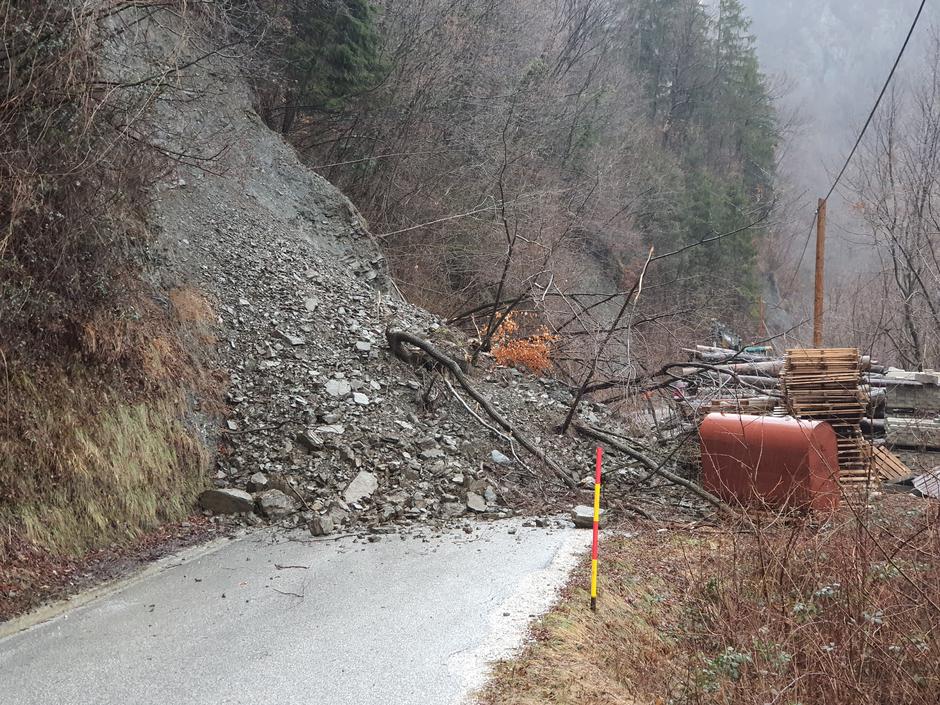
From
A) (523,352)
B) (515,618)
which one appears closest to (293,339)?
(523,352)

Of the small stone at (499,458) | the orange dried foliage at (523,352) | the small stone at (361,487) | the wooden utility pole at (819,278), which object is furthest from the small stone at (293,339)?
the wooden utility pole at (819,278)

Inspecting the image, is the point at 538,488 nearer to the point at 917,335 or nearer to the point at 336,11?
the point at 336,11

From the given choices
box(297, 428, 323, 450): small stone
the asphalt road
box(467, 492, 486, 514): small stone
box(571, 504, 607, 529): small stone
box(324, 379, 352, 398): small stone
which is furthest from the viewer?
box(324, 379, 352, 398): small stone

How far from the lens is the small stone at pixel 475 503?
32.8ft

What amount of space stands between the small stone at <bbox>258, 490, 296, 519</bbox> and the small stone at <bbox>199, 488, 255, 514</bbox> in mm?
186

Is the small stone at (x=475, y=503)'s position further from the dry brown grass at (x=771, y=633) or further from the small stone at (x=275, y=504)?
the dry brown grass at (x=771, y=633)

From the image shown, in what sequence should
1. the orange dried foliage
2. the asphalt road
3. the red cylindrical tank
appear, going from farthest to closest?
the orange dried foliage, the red cylindrical tank, the asphalt road

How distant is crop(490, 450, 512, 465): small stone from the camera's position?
1122 centimetres

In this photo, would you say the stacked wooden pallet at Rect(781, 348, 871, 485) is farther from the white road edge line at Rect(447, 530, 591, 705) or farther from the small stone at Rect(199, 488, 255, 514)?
the small stone at Rect(199, 488, 255, 514)

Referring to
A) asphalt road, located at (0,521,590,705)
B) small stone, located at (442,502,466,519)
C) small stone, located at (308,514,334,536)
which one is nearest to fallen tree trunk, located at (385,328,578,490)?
small stone, located at (442,502,466,519)

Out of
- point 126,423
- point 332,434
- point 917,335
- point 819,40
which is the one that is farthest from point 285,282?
point 819,40

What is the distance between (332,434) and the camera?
409 inches

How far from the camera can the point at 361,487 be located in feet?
32.1

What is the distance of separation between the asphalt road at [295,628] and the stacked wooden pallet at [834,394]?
5424 mm
